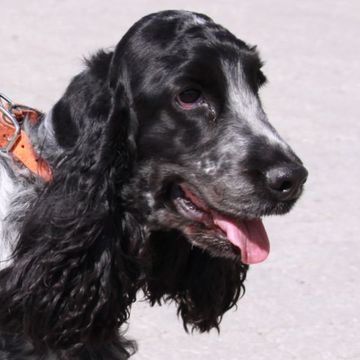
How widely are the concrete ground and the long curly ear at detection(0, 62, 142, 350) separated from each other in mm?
1258

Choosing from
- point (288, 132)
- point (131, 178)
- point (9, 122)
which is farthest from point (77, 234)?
point (288, 132)

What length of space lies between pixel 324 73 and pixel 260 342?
4.20 m

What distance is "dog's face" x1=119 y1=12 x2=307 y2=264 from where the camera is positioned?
3.39 metres

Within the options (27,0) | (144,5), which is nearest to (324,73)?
(144,5)

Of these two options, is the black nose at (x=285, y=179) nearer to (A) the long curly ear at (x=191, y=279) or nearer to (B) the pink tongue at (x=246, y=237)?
(B) the pink tongue at (x=246, y=237)

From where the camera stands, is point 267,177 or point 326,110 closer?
point 267,177

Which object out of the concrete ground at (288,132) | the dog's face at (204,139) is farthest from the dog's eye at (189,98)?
the concrete ground at (288,132)

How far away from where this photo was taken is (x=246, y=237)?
139 inches

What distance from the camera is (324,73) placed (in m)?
8.68

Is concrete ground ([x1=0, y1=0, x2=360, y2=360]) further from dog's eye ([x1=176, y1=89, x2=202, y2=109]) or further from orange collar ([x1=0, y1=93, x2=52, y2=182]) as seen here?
dog's eye ([x1=176, y1=89, x2=202, y2=109])

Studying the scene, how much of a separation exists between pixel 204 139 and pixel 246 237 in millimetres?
350

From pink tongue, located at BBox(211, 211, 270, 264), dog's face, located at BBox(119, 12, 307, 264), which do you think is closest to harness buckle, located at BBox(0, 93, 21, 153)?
dog's face, located at BBox(119, 12, 307, 264)

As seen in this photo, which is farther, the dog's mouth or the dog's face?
the dog's mouth

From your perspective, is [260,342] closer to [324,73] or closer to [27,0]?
[324,73]
